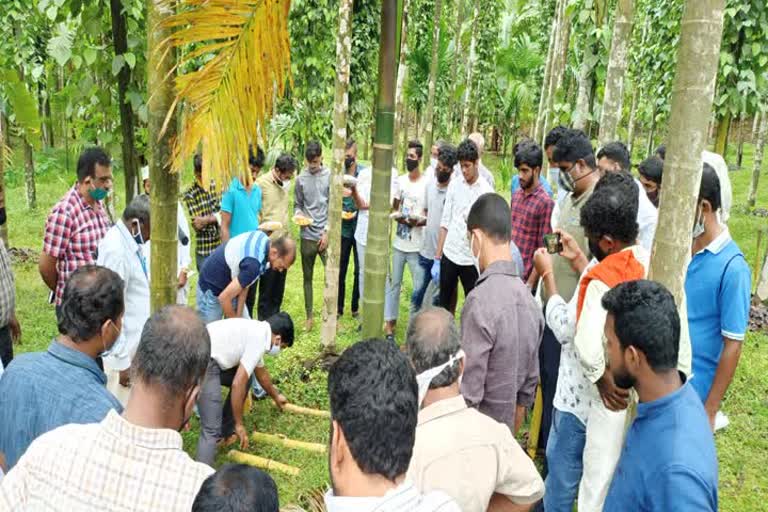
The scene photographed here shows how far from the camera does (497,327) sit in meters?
3.15

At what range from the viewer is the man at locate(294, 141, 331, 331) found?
7.39 metres

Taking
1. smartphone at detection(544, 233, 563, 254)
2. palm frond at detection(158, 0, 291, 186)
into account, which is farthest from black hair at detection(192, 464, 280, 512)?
smartphone at detection(544, 233, 563, 254)

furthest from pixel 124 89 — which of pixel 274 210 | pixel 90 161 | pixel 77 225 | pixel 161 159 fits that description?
pixel 274 210

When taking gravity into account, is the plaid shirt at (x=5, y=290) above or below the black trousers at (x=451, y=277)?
above

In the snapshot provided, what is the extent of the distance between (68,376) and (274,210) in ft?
16.0

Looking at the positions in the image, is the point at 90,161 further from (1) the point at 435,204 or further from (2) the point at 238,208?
(1) the point at 435,204

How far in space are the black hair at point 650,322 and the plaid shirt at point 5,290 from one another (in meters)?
3.59

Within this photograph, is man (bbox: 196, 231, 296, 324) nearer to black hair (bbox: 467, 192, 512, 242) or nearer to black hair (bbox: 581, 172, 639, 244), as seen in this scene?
black hair (bbox: 467, 192, 512, 242)

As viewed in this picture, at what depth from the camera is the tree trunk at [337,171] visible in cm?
580

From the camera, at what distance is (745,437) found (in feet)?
17.4

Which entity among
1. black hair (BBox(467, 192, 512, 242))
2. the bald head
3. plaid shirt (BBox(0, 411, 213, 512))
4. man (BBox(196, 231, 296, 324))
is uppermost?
black hair (BBox(467, 192, 512, 242))

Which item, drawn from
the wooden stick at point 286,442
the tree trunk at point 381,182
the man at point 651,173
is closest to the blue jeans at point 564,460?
the tree trunk at point 381,182

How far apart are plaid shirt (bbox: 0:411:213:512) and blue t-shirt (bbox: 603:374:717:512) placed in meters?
1.36

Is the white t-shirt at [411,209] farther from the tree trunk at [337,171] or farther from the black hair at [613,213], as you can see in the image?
the black hair at [613,213]
